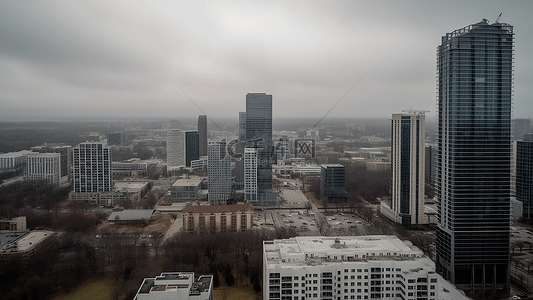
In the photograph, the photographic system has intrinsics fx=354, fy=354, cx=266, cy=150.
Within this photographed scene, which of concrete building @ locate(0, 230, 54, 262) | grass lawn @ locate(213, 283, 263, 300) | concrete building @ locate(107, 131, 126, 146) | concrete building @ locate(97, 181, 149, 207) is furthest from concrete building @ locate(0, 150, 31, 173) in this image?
grass lawn @ locate(213, 283, 263, 300)

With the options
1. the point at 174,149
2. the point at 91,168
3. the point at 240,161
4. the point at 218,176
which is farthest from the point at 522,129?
the point at 174,149

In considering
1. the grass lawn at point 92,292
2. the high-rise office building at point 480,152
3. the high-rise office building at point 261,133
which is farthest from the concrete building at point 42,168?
the high-rise office building at point 480,152

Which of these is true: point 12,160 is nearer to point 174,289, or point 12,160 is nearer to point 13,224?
point 13,224

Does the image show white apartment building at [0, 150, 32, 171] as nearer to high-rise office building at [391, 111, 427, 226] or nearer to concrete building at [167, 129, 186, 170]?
concrete building at [167, 129, 186, 170]

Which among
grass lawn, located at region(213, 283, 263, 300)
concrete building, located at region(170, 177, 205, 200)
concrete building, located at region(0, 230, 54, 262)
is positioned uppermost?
concrete building, located at region(170, 177, 205, 200)

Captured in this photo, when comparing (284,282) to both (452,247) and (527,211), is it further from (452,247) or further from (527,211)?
(527,211)

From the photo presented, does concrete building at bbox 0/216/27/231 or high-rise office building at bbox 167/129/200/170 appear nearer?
concrete building at bbox 0/216/27/231

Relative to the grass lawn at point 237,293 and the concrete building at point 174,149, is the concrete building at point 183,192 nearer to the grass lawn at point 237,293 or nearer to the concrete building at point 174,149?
the concrete building at point 174,149
